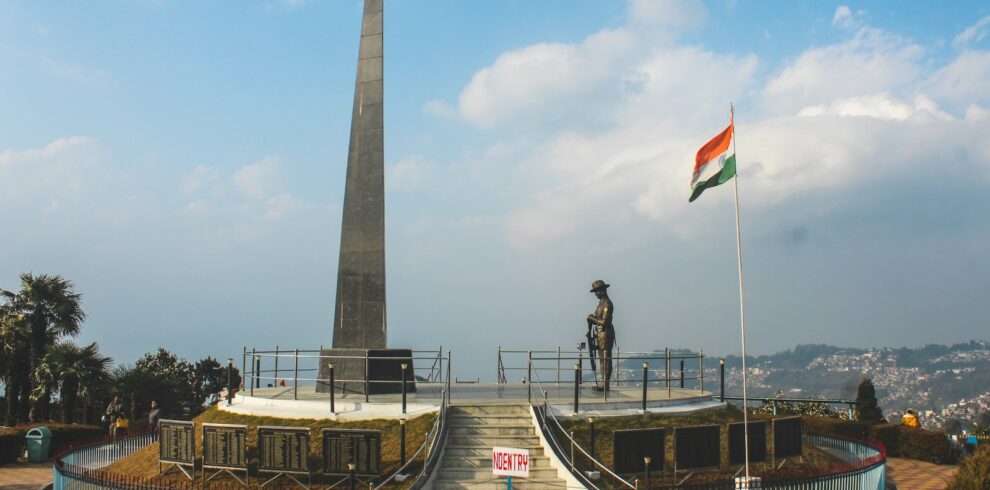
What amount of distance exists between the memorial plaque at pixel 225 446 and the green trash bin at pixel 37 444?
14177 mm

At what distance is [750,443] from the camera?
1883 centimetres

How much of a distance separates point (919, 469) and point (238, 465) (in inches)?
797

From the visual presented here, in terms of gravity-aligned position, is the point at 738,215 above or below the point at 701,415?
above

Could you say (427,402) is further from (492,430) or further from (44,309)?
(44,309)

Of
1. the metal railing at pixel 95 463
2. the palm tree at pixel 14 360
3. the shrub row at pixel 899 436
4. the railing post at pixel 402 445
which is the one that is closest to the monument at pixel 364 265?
the railing post at pixel 402 445

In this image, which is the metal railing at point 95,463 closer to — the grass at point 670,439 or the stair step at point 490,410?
the stair step at point 490,410

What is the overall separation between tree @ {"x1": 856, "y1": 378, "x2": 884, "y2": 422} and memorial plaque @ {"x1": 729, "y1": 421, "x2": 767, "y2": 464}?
49.4 feet

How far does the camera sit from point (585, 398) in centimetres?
2084

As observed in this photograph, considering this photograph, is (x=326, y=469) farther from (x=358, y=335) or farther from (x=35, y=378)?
(x=35, y=378)

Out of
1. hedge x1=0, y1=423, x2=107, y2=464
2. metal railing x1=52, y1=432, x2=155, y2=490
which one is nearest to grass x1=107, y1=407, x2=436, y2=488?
metal railing x1=52, y1=432, x2=155, y2=490

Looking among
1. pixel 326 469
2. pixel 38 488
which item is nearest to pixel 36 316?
pixel 38 488

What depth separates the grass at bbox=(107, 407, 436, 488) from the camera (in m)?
17.2

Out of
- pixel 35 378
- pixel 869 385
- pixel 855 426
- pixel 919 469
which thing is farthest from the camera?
pixel 35 378

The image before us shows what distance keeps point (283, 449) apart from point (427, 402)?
369 cm
